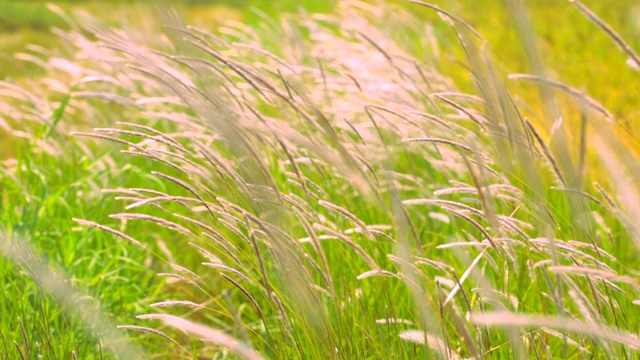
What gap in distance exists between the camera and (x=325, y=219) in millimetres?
1879

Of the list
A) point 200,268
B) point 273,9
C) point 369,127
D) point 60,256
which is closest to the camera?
point 60,256

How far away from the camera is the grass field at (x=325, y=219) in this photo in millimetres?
1239

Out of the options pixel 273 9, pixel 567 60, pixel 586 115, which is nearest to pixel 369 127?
pixel 586 115

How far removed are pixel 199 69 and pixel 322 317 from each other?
1.84ft

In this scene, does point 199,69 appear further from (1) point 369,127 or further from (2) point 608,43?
(2) point 608,43

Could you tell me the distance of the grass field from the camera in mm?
1239

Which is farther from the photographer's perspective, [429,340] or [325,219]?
[325,219]

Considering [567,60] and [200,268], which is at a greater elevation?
[567,60]

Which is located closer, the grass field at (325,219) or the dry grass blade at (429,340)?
the dry grass blade at (429,340)

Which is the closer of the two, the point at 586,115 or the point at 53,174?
the point at 586,115

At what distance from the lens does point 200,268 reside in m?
2.68

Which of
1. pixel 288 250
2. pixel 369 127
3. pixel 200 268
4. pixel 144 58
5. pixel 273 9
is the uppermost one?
pixel 144 58

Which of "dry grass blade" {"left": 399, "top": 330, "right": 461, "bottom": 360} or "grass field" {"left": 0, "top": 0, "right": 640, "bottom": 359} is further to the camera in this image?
"grass field" {"left": 0, "top": 0, "right": 640, "bottom": 359}

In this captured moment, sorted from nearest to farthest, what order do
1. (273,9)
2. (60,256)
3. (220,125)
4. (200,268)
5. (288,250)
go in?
(220,125) < (288,250) < (60,256) < (200,268) < (273,9)
